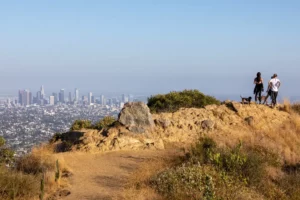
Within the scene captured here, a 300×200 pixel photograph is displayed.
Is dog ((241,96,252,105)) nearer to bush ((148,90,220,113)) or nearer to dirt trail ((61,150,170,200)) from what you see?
bush ((148,90,220,113))

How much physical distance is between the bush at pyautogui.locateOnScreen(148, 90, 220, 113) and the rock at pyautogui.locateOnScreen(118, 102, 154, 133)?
22.3ft

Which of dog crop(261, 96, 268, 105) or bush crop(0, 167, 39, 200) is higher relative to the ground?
dog crop(261, 96, 268, 105)

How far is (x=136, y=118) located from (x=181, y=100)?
28.1 feet

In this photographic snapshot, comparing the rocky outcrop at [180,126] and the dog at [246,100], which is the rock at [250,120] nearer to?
the rocky outcrop at [180,126]

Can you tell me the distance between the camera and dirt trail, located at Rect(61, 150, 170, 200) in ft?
35.4

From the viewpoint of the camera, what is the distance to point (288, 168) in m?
13.8

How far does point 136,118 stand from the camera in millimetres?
17062

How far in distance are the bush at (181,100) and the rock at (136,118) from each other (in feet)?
22.3

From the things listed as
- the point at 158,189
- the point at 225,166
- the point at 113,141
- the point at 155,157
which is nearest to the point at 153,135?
the point at 113,141

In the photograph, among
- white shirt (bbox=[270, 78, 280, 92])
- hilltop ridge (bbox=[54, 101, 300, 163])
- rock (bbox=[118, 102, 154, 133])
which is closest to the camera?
hilltop ridge (bbox=[54, 101, 300, 163])

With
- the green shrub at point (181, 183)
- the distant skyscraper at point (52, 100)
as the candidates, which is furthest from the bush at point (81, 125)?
the distant skyscraper at point (52, 100)

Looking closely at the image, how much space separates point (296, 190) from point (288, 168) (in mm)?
2650

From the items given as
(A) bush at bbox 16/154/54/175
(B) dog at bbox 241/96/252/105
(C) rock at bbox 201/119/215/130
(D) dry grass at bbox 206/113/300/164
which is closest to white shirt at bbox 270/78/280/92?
(B) dog at bbox 241/96/252/105

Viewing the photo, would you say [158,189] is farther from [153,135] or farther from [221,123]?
[221,123]
